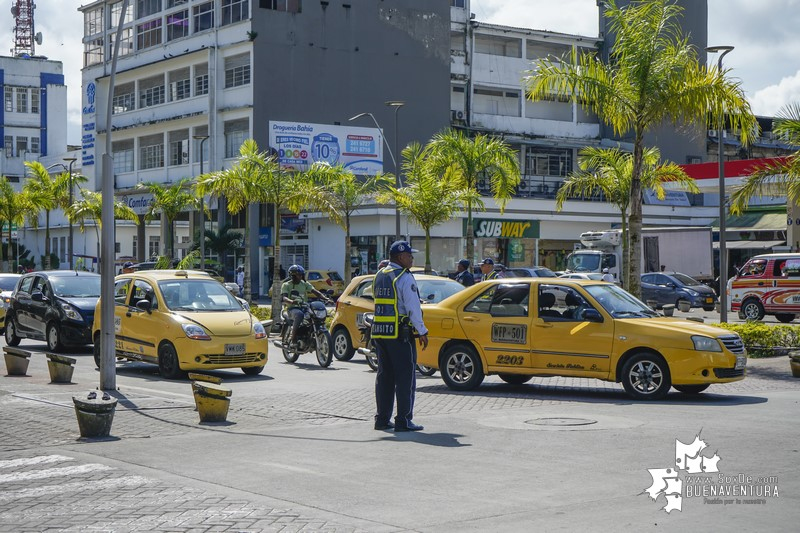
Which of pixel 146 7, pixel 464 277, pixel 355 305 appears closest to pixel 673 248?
pixel 464 277

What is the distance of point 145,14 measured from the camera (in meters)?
69.0

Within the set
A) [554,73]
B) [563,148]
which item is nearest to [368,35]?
[563,148]

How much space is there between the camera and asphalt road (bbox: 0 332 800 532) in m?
7.26

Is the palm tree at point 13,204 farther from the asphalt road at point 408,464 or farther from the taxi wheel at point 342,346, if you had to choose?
the asphalt road at point 408,464

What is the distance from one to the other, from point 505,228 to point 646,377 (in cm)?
4757

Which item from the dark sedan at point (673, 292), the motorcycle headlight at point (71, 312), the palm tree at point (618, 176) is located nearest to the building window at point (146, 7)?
the dark sedan at point (673, 292)

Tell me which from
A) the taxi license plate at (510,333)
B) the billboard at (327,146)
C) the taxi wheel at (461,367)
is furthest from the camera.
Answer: the billboard at (327,146)

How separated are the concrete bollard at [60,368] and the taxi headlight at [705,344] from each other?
9.22 m

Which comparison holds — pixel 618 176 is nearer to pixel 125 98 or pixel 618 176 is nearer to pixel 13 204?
pixel 13 204

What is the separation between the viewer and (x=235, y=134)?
61656 millimetres

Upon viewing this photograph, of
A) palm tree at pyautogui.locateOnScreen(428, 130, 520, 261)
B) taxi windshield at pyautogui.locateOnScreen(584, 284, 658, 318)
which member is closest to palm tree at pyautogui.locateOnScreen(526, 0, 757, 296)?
taxi windshield at pyautogui.locateOnScreen(584, 284, 658, 318)

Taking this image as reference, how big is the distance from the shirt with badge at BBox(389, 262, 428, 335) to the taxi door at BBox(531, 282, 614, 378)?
3533 millimetres

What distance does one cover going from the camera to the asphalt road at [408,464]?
7.26 metres

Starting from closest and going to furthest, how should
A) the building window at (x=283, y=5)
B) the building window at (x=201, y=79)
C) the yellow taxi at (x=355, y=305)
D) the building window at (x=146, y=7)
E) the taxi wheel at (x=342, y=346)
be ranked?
the yellow taxi at (x=355, y=305) → the taxi wheel at (x=342, y=346) → the building window at (x=283, y=5) → the building window at (x=201, y=79) → the building window at (x=146, y=7)
